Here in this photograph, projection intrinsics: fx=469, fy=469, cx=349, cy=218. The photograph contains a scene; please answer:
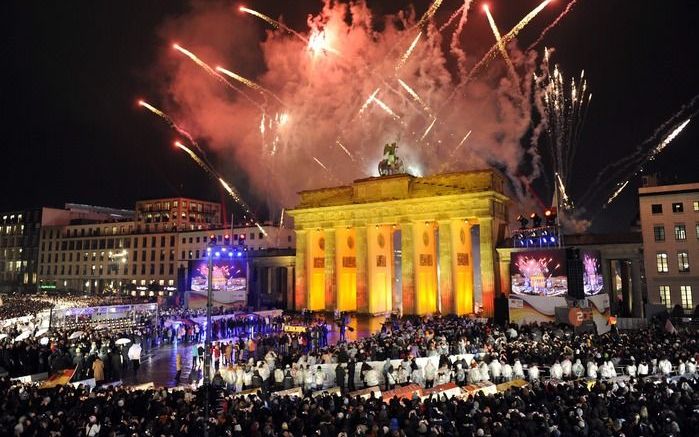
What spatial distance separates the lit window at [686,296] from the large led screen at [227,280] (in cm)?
4044

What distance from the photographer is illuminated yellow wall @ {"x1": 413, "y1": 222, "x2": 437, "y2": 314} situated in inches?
1908

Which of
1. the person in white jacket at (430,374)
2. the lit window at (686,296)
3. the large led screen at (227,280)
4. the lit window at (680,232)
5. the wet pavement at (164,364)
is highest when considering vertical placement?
the lit window at (680,232)

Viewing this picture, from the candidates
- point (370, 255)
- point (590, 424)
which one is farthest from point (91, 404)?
point (370, 255)

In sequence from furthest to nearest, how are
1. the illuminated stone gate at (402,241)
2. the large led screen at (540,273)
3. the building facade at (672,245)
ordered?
the illuminated stone gate at (402,241), the building facade at (672,245), the large led screen at (540,273)

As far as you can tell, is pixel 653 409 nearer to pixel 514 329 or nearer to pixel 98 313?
pixel 514 329

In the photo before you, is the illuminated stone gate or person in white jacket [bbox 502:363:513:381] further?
the illuminated stone gate

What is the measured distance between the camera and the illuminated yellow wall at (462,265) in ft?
154

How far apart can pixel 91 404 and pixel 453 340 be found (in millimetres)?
17018

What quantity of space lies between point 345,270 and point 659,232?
102 feet

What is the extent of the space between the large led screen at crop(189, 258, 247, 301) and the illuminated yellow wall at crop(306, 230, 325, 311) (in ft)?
29.3

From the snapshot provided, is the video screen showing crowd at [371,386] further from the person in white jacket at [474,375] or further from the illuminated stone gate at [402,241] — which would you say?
the illuminated stone gate at [402,241]

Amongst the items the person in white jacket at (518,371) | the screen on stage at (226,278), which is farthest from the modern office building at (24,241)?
the person in white jacket at (518,371)

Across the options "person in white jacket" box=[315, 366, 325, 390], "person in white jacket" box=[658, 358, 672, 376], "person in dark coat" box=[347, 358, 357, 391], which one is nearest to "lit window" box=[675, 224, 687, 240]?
"person in white jacket" box=[658, 358, 672, 376]

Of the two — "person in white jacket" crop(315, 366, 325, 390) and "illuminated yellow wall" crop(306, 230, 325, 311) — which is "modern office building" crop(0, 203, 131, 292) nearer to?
"illuminated yellow wall" crop(306, 230, 325, 311)
